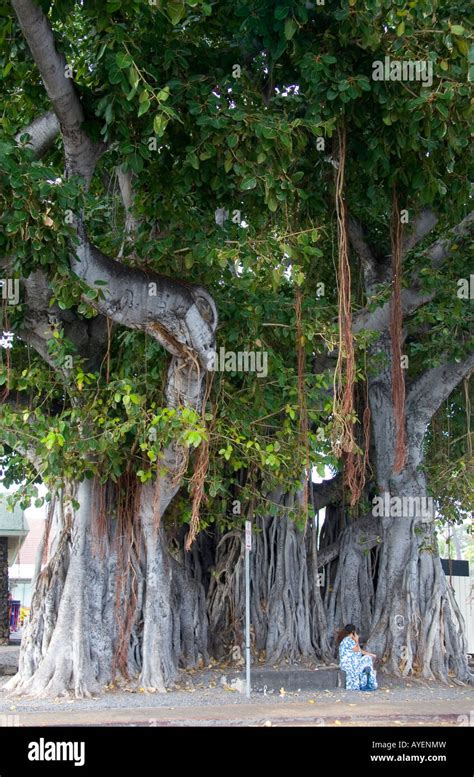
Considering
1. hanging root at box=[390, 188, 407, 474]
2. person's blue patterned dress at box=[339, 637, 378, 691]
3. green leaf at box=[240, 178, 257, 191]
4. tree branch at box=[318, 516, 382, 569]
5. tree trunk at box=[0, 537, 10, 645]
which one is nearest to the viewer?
green leaf at box=[240, 178, 257, 191]

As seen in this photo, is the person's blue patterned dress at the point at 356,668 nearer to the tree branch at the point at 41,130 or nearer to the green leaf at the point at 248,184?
the green leaf at the point at 248,184

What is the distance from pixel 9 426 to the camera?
914 centimetres

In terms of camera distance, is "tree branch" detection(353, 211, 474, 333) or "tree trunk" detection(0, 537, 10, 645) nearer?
"tree branch" detection(353, 211, 474, 333)

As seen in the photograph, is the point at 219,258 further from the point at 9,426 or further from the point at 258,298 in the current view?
the point at 9,426

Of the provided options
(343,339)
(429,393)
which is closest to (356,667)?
(429,393)

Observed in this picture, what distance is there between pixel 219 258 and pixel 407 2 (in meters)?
2.53

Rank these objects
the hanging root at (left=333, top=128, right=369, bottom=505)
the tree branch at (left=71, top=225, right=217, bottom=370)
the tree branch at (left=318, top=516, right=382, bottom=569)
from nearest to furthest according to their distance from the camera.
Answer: the tree branch at (left=71, top=225, right=217, bottom=370)
the hanging root at (left=333, top=128, right=369, bottom=505)
the tree branch at (left=318, top=516, right=382, bottom=569)

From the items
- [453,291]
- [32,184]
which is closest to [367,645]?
[453,291]

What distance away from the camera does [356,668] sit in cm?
1096

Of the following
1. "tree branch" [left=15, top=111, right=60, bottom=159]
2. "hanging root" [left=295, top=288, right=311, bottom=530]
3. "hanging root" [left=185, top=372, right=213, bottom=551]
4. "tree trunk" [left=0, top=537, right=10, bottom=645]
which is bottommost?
"tree trunk" [left=0, top=537, right=10, bottom=645]

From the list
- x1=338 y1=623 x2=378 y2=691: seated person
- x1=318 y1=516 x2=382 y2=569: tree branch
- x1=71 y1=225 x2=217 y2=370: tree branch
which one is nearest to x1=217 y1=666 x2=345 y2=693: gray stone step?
x1=338 y1=623 x2=378 y2=691: seated person

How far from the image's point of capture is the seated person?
11.0 meters

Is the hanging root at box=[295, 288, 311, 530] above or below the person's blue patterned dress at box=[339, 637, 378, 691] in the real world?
above

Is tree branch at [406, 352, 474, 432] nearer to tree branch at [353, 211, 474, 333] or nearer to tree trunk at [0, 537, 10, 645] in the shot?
tree branch at [353, 211, 474, 333]
